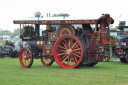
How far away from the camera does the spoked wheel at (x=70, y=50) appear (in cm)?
1249

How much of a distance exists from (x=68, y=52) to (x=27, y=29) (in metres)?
2.70

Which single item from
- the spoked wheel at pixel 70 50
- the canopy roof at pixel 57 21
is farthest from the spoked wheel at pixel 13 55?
the spoked wheel at pixel 70 50

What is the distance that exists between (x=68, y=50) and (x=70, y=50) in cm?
9

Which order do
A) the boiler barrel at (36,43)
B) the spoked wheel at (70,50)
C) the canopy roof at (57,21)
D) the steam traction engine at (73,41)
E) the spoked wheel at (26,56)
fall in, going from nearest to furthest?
the spoked wheel at (70,50) → the canopy roof at (57,21) → the steam traction engine at (73,41) → the spoked wheel at (26,56) → the boiler barrel at (36,43)

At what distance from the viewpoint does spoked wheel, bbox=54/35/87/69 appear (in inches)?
492

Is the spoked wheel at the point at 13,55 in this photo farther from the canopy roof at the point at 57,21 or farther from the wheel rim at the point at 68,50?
the wheel rim at the point at 68,50

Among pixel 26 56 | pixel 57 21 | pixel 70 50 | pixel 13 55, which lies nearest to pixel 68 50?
pixel 70 50

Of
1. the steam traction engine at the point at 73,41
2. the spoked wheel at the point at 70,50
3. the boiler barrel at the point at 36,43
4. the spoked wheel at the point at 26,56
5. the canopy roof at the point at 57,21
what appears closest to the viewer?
the spoked wheel at the point at 70,50

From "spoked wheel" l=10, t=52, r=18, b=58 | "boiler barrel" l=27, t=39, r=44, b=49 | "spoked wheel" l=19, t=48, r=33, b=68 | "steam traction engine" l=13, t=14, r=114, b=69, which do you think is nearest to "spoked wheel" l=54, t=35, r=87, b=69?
"steam traction engine" l=13, t=14, r=114, b=69

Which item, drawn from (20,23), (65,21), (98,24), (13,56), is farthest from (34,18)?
(13,56)

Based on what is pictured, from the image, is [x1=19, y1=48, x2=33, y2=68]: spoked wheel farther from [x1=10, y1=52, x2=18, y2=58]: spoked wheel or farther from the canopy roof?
[x1=10, y1=52, x2=18, y2=58]: spoked wheel

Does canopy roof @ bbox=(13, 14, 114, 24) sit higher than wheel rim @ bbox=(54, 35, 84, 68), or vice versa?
canopy roof @ bbox=(13, 14, 114, 24)

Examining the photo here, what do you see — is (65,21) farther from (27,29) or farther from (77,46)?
(27,29)

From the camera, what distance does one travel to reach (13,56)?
81.2ft
